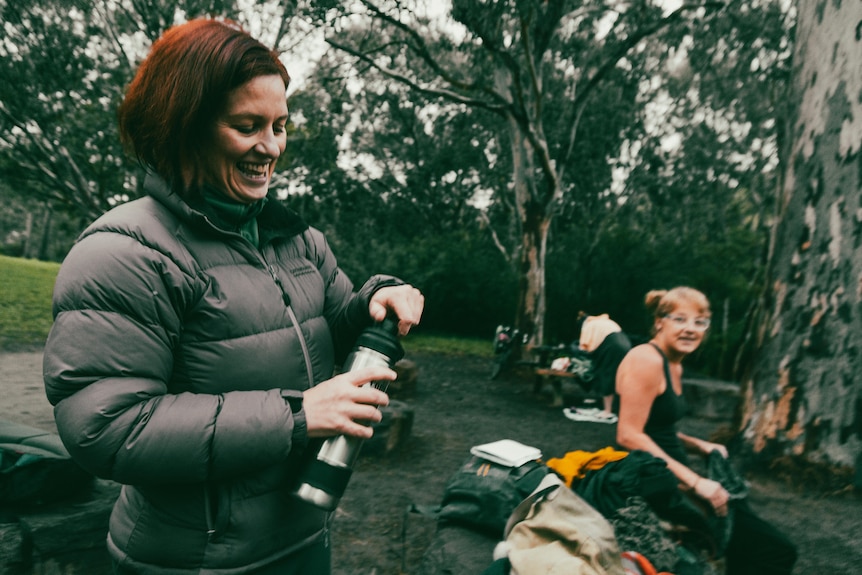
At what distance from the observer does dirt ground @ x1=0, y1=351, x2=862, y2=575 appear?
11.1 ft

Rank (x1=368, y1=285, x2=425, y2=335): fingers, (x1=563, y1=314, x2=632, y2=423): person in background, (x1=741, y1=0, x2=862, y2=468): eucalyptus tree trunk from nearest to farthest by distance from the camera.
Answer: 1. (x1=368, y1=285, x2=425, y2=335): fingers
2. (x1=741, y1=0, x2=862, y2=468): eucalyptus tree trunk
3. (x1=563, y1=314, x2=632, y2=423): person in background

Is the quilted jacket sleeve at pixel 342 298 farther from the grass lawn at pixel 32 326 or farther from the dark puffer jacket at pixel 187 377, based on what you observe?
the grass lawn at pixel 32 326

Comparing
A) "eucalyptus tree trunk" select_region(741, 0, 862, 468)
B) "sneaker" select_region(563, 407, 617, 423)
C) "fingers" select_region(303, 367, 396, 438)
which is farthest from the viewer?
"sneaker" select_region(563, 407, 617, 423)

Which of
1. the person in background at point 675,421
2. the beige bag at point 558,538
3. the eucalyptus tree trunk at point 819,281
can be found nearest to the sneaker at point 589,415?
the eucalyptus tree trunk at point 819,281

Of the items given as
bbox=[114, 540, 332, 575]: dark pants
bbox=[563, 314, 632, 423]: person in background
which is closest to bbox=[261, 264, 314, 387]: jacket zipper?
bbox=[114, 540, 332, 575]: dark pants

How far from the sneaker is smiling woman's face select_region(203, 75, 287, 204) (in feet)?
21.7

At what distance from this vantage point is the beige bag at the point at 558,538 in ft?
5.45

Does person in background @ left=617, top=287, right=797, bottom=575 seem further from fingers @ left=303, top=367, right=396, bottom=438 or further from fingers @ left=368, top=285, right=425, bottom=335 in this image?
fingers @ left=303, top=367, right=396, bottom=438

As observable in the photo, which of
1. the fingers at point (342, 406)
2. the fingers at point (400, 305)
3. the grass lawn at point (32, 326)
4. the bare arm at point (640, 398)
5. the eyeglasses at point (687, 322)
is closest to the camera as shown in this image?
the fingers at point (342, 406)

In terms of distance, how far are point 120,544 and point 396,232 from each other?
828 inches

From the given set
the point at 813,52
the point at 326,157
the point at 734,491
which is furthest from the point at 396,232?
the point at 734,491

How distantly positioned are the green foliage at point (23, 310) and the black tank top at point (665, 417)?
10.5 meters

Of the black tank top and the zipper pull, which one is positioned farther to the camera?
the black tank top

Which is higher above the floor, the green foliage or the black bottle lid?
the black bottle lid
